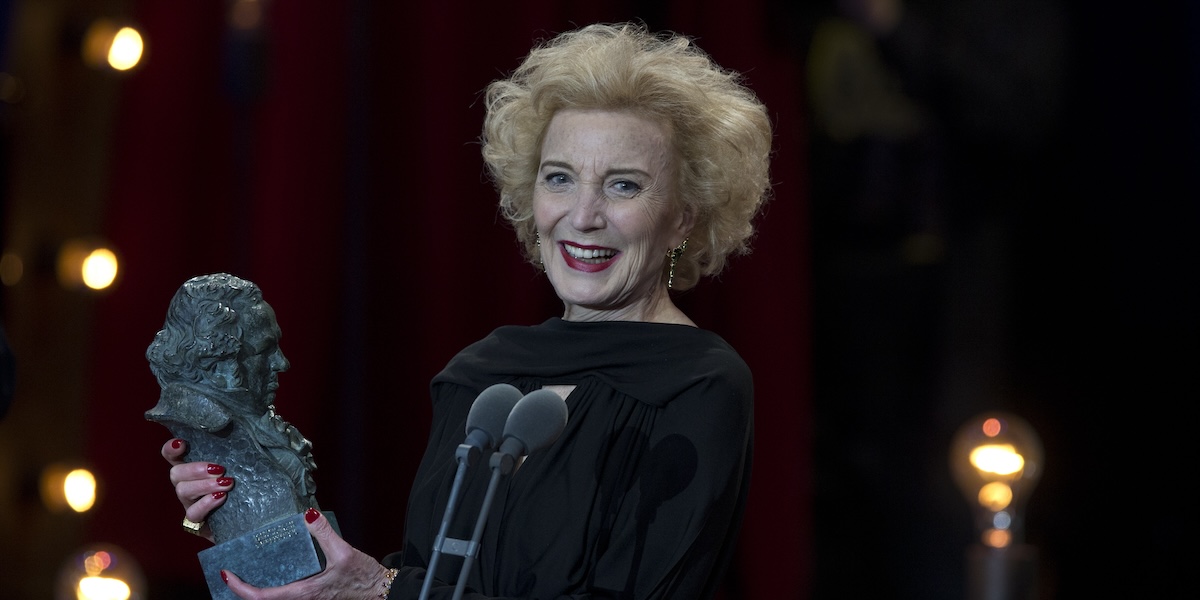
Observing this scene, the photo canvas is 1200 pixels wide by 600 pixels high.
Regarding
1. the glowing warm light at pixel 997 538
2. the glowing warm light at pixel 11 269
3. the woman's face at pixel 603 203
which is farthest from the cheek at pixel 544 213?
the glowing warm light at pixel 11 269

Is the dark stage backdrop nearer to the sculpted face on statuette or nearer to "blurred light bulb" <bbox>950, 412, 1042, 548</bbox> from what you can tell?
"blurred light bulb" <bbox>950, 412, 1042, 548</bbox>

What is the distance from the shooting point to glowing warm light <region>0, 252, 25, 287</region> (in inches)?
142

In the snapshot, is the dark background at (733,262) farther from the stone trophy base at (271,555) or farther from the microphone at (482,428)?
the microphone at (482,428)

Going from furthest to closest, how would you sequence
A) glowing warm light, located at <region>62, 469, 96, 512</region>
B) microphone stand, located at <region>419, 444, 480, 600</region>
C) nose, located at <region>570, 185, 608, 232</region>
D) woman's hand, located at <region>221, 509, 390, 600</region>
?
glowing warm light, located at <region>62, 469, 96, 512</region> < nose, located at <region>570, 185, 608, 232</region> < woman's hand, located at <region>221, 509, 390, 600</region> < microphone stand, located at <region>419, 444, 480, 600</region>

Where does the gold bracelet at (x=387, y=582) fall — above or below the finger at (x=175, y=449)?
below

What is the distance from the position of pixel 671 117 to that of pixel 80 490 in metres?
2.29

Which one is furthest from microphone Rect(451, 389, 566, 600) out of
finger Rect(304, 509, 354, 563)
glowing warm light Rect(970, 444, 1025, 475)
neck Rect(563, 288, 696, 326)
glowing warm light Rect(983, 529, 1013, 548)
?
glowing warm light Rect(970, 444, 1025, 475)

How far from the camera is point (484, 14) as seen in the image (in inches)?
148

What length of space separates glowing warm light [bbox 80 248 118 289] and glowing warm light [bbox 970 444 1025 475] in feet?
7.96

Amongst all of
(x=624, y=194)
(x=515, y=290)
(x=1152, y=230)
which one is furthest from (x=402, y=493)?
(x=1152, y=230)

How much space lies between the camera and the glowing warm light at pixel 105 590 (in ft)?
10.1

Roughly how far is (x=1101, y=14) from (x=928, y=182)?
0.70 meters

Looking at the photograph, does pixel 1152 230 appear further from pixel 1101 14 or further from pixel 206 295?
pixel 206 295

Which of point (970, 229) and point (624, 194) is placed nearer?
point (624, 194)
